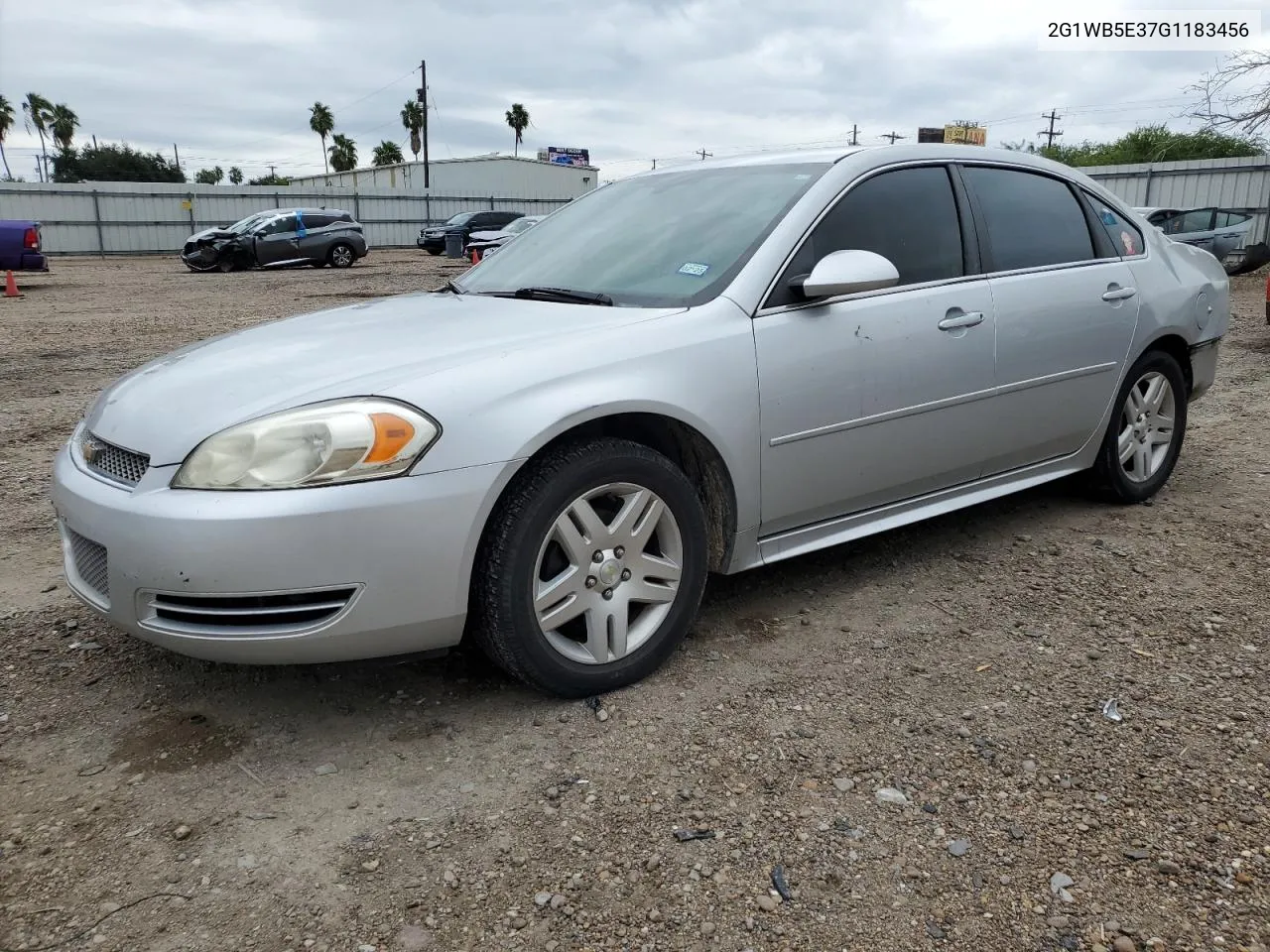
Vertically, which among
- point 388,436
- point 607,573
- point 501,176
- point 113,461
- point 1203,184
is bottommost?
point 607,573

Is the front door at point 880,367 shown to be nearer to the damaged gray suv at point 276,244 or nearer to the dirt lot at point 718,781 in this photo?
the dirt lot at point 718,781

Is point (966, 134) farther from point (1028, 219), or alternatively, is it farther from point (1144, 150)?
point (1028, 219)

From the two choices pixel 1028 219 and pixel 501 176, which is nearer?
pixel 1028 219

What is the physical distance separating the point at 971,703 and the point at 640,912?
4.10 ft

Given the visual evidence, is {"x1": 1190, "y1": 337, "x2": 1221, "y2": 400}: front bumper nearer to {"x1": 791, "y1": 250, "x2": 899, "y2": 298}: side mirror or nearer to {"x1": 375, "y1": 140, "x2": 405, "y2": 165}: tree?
{"x1": 791, "y1": 250, "x2": 899, "y2": 298}: side mirror

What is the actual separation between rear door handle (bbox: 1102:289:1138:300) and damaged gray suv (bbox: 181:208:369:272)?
22562 millimetres

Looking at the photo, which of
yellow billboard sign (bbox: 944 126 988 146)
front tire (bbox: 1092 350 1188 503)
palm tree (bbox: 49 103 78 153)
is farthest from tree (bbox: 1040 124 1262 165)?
palm tree (bbox: 49 103 78 153)

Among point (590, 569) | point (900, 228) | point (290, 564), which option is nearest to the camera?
point (290, 564)

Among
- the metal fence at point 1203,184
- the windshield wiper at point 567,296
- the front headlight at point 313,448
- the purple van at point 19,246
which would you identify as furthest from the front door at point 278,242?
the front headlight at point 313,448

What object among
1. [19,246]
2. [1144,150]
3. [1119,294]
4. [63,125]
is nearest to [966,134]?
[1144,150]

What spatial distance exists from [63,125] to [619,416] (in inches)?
3707

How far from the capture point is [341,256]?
2464 centimetres

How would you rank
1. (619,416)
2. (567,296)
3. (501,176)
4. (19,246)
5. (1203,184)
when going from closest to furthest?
(619,416)
(567,296)
(19,246)
(1203,184)
(501,176)

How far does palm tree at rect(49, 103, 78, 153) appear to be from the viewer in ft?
262
